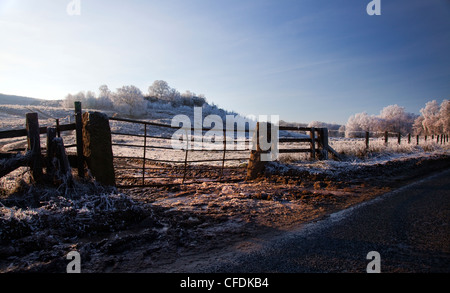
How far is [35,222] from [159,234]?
1.58 metres

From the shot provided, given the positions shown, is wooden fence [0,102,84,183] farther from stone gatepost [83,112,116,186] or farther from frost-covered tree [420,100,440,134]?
frost-covered tree [420,100,440,134]

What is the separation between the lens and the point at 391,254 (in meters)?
2.29

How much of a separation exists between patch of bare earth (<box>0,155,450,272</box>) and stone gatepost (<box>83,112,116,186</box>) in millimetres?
872

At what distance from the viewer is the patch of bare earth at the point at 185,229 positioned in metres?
2.31

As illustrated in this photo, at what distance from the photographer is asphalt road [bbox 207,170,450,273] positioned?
2.11 m

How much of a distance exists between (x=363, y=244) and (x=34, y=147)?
470cm

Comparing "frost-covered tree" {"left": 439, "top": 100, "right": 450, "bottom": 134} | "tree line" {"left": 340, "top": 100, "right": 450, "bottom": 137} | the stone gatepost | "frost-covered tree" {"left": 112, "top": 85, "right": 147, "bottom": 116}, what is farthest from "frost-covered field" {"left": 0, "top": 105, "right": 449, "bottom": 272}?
"tree line" {"left": 340, "top": 100, "right": 450, "bottom": 137}

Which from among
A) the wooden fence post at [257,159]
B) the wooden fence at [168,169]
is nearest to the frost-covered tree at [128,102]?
the wooden fence at [168,169]

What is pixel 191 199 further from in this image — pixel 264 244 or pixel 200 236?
pixel 264 244

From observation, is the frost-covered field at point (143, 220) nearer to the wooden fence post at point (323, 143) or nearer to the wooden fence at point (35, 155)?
the wooden fence at point (35, 155)

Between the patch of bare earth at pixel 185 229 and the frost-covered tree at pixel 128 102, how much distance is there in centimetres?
4078

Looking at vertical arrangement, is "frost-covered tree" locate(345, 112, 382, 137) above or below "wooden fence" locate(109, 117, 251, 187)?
above

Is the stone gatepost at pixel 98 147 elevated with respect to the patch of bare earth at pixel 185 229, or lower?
elevated

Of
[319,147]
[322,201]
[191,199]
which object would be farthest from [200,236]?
[319,147]
